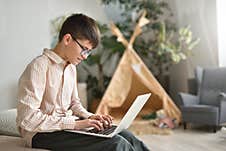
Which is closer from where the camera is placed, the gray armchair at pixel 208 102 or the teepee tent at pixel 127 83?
the gray armchair at pixel 208 102

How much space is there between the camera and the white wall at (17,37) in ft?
12.4

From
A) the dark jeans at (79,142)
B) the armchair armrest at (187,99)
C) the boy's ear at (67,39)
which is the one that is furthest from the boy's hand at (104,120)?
the armchair armrest at (187,99)

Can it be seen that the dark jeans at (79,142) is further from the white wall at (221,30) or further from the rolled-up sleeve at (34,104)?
the white wall at (221,30)

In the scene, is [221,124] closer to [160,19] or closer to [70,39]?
[160,19]

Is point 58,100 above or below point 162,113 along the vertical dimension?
above

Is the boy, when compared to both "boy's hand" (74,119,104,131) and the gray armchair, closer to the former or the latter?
"boy's hand" (74,119,104,131)

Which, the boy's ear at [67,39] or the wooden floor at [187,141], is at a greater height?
the boy's ear at [67,39]

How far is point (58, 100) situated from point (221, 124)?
279cm

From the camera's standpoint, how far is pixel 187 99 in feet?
13.9

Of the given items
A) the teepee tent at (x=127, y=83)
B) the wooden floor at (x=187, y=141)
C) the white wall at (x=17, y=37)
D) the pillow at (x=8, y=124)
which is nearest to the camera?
the pillow at (x=8, y=124)

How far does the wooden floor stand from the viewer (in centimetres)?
329

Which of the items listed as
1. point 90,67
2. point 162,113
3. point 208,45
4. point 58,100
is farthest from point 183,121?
point 58,100

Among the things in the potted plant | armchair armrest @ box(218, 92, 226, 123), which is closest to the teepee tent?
the potted plant

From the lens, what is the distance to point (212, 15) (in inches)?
182
